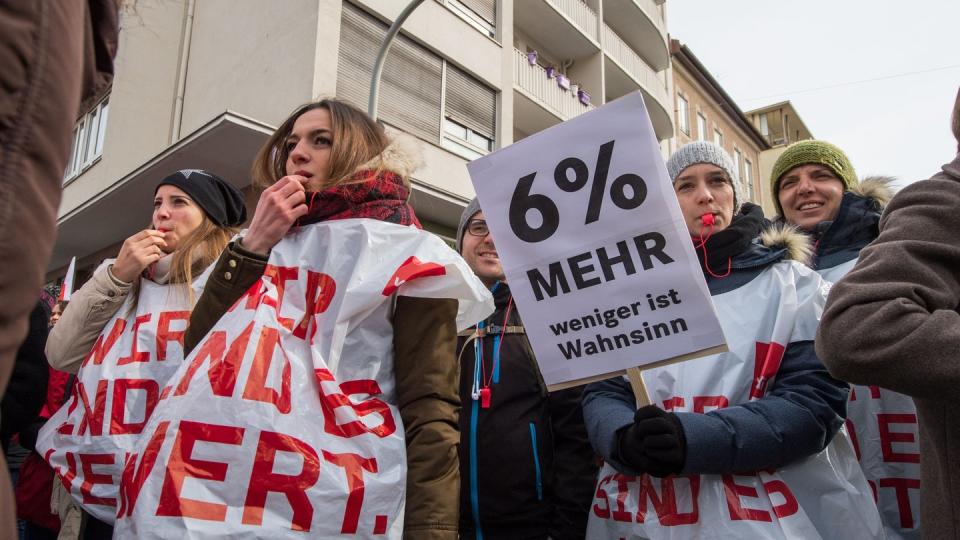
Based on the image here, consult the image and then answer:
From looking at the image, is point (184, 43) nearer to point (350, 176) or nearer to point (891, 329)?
point (350, 176)

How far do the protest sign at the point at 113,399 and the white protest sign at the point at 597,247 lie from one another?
1221 mm

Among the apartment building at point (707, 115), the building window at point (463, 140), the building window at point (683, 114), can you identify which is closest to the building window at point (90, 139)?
the building window at point (463, 140)

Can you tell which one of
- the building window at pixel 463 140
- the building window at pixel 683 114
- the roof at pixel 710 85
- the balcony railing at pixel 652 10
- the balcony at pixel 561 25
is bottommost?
the building window at pixel 463 140

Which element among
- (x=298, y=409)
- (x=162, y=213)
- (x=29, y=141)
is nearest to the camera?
(x=29, y=141)

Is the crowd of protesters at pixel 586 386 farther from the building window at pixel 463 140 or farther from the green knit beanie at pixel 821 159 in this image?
the building window at pixel 463 140

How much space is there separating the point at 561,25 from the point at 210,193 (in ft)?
45.6

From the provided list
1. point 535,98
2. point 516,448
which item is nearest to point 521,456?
point 516,448

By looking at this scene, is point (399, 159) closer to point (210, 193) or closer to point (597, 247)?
point (597, 247)

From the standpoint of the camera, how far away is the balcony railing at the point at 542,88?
1363cm

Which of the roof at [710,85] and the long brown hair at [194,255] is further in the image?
the roof at [710,85]

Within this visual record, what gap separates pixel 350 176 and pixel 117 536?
1.14 meters

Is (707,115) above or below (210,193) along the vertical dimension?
above

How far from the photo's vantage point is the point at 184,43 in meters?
12.2

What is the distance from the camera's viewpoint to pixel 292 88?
9.34 meters
